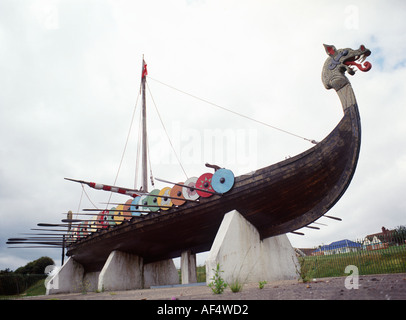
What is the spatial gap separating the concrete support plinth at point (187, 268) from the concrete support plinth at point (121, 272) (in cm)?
331

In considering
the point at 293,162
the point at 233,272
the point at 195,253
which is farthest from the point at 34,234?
the point at 293,162


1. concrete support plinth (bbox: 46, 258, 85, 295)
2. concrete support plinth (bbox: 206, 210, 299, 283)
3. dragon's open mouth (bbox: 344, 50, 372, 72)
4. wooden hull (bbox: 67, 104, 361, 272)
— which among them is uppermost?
dragon's open mouth (bbox: 344, 50, 372, 72)

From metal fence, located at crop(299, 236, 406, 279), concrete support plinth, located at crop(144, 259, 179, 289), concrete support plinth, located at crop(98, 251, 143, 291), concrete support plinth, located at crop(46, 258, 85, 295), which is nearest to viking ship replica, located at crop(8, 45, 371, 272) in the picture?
concrete support plinth, located at crop(98, 251, 143, 291)

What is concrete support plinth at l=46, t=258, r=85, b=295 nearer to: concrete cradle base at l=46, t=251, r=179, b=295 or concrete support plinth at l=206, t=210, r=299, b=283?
concrete cradle base at l=46, t=251, r=179, b=295

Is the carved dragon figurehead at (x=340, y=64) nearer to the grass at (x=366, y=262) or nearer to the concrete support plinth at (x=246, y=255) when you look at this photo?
the concrete support plinth at (x=246, y=255)

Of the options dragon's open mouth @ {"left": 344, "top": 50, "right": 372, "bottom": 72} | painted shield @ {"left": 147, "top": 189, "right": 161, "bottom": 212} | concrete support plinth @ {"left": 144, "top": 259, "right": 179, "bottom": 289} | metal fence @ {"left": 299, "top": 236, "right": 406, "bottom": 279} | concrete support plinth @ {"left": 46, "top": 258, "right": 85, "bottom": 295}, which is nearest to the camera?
dragon's open mouth @ {"left": 344, "top": 50, "right": 372, "bottom": 72}

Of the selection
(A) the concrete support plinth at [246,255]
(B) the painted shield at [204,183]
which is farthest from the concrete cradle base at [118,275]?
(A) the concrete support plinth at [246,255]

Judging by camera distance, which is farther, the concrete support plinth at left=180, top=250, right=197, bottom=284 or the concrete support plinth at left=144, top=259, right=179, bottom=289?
the concrete support plinth at left=144, top=259, right=179, bottom=289

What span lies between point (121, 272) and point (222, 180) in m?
8.77

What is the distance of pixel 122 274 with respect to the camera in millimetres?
15844

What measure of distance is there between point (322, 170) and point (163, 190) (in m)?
6.68

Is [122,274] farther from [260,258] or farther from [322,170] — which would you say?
[322,170]

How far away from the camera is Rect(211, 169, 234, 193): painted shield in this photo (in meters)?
10.9
